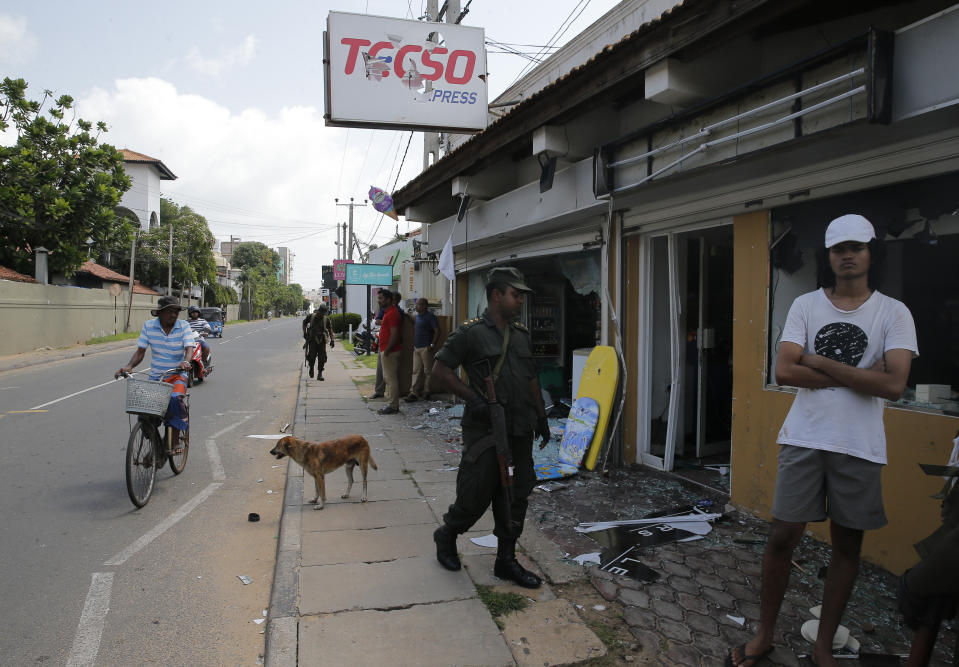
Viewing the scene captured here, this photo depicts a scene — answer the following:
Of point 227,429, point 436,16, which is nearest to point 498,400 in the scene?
point 227,429

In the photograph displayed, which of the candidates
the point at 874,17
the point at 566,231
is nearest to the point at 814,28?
the point at 874,17

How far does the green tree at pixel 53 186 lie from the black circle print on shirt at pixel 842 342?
23863 mm

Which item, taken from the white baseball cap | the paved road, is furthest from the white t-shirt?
the paved road

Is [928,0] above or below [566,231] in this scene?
above

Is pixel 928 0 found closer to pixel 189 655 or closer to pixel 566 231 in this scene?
pixel 566 231

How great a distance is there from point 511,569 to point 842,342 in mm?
2188

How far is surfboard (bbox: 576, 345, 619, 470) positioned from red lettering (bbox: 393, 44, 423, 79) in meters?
5.30

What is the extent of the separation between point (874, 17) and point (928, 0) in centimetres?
32

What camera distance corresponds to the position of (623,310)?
20.7ft

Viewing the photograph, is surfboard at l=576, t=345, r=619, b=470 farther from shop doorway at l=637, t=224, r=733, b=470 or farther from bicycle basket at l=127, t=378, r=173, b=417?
bicycle basket at l=127, t=378, r=173, b=417

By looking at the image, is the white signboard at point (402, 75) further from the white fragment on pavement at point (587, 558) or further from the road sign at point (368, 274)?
the road sign at point (368, 274)

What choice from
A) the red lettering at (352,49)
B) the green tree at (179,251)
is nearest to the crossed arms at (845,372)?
the red lettering at (352,49)

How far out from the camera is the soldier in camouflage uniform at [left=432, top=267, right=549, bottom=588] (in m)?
3.46

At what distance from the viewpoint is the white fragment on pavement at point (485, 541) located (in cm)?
422
